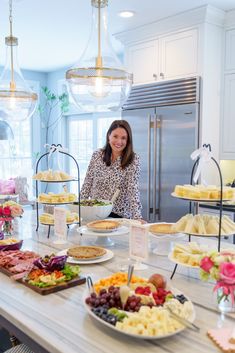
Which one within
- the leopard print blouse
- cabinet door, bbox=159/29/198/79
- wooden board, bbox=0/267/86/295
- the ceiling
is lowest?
wooden board, bbox=0/267/86/295

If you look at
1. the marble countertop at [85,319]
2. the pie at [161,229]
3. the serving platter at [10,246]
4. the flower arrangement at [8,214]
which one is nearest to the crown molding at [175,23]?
the pie at [161,229]

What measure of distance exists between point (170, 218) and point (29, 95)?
75.2 inches

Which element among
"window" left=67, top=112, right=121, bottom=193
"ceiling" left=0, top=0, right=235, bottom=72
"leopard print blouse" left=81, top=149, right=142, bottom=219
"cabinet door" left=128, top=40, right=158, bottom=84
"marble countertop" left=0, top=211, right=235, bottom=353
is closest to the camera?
"marble countertop" left=0, top=211, right=235, bottom=353

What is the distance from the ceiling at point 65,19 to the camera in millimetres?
3374

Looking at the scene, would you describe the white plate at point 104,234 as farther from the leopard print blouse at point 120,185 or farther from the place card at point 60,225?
the leopard print blouse at point 120,185

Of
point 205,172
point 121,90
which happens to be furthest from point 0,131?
point 121,90

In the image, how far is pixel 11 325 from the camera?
128 centimetres

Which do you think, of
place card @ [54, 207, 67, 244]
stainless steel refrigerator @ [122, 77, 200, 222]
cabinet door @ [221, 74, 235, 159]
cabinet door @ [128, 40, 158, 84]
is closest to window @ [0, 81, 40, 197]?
cabinet door @ [128, 40, 158, 84]

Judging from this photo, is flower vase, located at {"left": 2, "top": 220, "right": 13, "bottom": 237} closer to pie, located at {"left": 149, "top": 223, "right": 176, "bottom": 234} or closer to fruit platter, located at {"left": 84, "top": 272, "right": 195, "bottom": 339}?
pie, located at {"left": 149, "top": 223, "right": 176, "bottom": 234}

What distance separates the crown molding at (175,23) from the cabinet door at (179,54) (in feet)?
0.26

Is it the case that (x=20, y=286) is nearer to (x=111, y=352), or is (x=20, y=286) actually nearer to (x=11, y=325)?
(x=11, y=325)

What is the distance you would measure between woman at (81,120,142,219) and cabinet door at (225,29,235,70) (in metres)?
1.52

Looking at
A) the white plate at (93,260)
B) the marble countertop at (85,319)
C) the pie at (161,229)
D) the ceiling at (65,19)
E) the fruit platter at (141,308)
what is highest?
the ceiling at (65,19)

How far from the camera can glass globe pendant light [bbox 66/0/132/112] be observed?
85.7 inches
